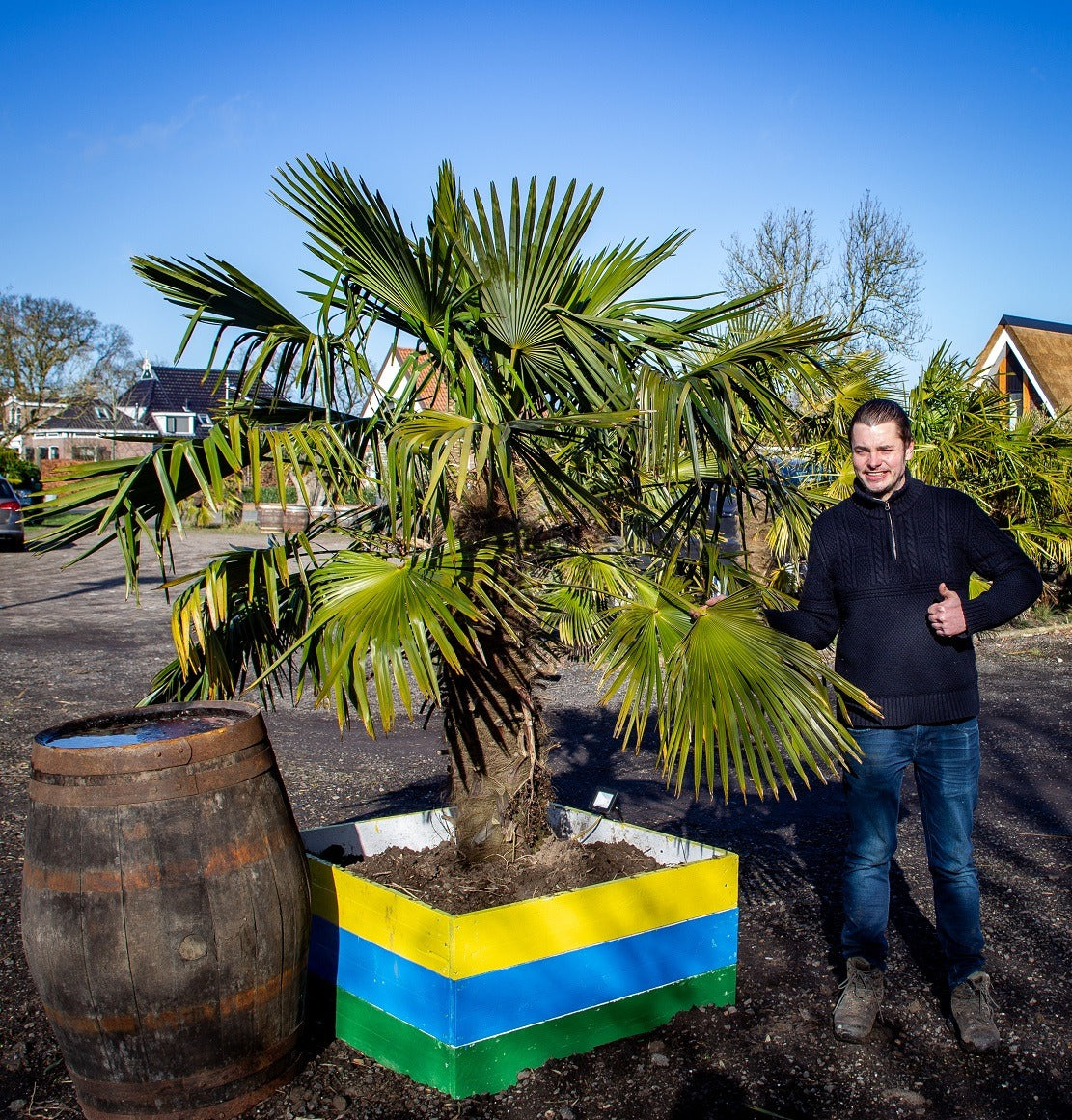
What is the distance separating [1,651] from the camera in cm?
1073

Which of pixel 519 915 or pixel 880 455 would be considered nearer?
pixel 519 915

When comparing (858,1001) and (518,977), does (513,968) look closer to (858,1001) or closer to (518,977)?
(518,977)

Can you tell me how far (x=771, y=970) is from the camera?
11.6ft

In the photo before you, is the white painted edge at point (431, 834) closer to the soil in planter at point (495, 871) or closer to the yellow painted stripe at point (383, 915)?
the soil in planter at point (495, 871)

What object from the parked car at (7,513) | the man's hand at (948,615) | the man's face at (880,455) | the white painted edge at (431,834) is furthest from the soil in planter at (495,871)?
the parked car at (7,513)

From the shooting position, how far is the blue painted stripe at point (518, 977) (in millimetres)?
2803

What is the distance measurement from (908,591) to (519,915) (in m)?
1.45

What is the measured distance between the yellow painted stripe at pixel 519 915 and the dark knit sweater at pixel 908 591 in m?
0.72

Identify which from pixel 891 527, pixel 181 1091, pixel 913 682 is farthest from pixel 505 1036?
pixel 891 527

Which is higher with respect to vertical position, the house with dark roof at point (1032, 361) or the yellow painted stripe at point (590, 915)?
the house with dark roof at point (1032, 361)

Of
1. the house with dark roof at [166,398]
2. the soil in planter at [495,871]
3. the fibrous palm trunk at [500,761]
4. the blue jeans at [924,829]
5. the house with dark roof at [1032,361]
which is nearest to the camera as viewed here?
the blue jeans at [924,829]

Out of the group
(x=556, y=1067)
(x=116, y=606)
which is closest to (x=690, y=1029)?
(x=556, y=1067)

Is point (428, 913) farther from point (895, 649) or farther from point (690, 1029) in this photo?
Result: point (895, 649)

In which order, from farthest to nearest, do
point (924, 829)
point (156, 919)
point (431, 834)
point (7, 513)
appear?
point (7, 513)
point (431, 834)
point (924, 829)
point (156, 919)
